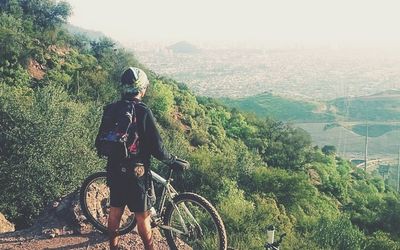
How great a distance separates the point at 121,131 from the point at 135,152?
0.31 m

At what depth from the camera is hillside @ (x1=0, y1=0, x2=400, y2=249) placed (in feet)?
50.8

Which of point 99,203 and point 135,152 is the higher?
point 135,152

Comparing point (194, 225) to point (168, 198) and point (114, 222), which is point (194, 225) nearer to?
point (168, 198)

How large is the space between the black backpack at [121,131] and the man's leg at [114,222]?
2.77 feet

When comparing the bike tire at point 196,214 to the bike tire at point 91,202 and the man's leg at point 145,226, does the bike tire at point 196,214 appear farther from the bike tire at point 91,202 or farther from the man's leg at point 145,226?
the bike tire at point 91,202

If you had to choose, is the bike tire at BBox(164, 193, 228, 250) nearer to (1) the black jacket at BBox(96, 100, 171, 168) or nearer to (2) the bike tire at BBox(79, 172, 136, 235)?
(2) the bike tire at BBox(79, 172, 136, 235)

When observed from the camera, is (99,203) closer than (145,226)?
No

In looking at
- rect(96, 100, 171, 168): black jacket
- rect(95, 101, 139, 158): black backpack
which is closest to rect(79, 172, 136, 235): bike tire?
rect(95, 101, 139, 158): black backpack

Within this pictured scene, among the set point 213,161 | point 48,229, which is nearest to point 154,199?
point 48,229

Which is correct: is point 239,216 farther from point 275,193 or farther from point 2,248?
point 275,193

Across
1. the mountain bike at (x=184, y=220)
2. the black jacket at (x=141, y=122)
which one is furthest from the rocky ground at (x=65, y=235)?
the black jacket at (x=141, y=122)

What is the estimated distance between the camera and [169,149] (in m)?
29.7

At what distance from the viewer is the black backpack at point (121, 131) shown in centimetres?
562

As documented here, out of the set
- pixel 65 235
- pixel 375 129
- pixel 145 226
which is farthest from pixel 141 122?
pixel 375 129
